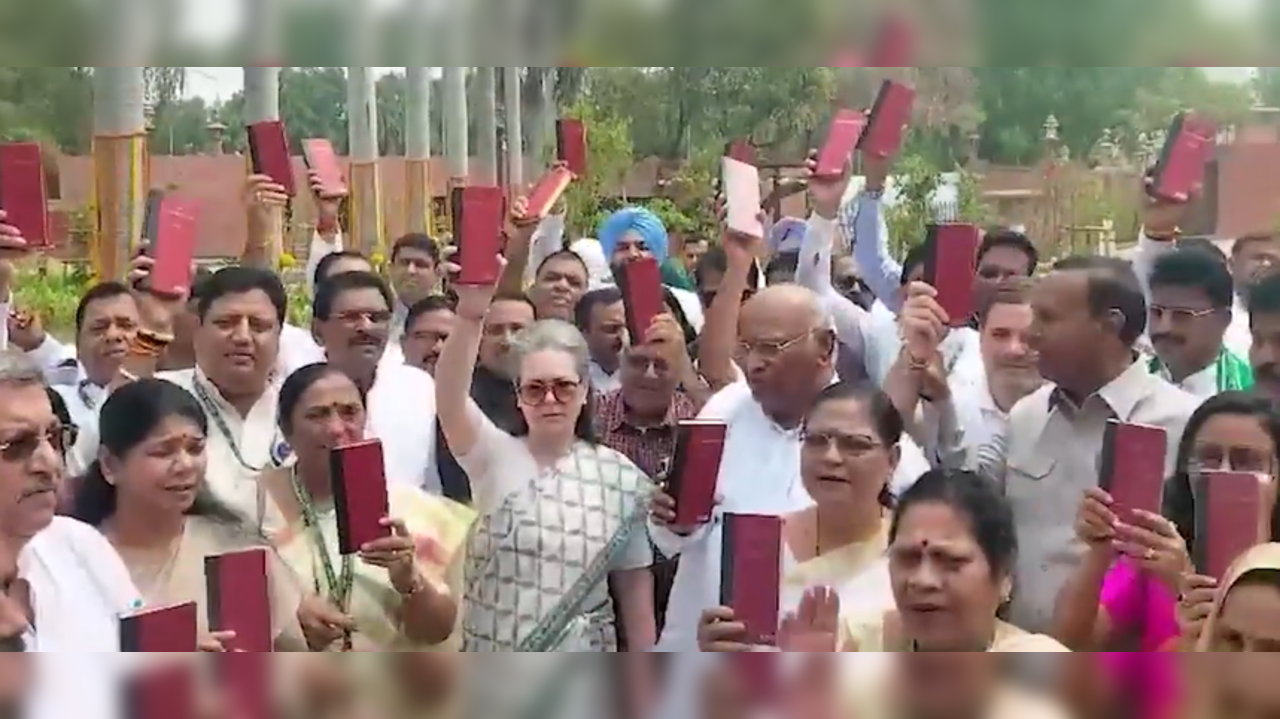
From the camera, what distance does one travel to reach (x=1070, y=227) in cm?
252

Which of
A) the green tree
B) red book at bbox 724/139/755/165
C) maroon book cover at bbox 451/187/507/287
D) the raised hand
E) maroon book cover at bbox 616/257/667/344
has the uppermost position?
the green tree

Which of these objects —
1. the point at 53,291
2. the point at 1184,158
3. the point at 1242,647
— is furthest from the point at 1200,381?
the point at 53,291

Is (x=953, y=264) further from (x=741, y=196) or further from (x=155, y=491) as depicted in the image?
(x=155, y=491)

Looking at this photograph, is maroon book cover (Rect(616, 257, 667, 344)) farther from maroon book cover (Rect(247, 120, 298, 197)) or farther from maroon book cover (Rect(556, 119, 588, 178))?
maroon book cover (Rect(247, 120, 298, 197))

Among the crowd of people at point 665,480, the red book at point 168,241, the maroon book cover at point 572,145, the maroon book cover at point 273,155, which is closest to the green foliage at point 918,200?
the crowd of people at point 665,480

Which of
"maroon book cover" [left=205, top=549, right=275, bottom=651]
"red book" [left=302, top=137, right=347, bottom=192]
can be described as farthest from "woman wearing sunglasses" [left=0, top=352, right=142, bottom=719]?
"red book" [left=302, top=137, right=347, bottom=192]

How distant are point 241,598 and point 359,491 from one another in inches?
8.1

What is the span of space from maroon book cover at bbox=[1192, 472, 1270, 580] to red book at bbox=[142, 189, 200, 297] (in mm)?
1394

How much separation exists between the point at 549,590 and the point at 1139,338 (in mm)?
929

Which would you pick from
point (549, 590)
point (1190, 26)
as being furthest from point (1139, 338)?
point (549, 590)

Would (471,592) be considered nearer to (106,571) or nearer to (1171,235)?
(106,571)

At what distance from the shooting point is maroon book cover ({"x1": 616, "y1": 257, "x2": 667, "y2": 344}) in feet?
8.22

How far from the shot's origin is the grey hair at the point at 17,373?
1963 millimetres

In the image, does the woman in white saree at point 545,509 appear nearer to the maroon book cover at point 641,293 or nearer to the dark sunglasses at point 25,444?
the maroon book cover at point 641,293
